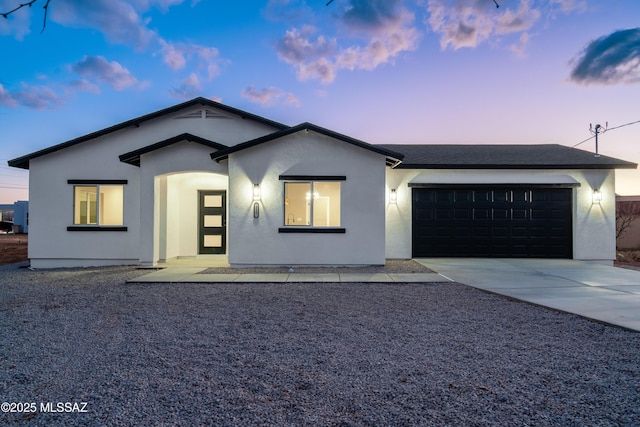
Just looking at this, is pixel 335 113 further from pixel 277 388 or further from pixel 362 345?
pixel 277 388

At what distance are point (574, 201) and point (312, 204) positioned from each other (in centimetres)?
910

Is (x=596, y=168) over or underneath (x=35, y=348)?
over

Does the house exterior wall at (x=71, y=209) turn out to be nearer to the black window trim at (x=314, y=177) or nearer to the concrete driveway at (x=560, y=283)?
the black window trim at (x=314, y=177)

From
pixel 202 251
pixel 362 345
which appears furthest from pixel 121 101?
pixel 362 345

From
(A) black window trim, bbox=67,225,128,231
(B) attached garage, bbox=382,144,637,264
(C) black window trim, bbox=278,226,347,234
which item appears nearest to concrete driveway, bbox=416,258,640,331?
(B) attached garage, bbox=382,144,637,264

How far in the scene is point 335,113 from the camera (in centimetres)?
1617

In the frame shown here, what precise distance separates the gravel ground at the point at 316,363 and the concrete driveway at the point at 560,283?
1.99 feet

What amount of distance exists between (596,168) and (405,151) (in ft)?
21.0

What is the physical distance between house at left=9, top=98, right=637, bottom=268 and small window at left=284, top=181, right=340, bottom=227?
0.03m

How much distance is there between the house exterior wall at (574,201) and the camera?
11664mm

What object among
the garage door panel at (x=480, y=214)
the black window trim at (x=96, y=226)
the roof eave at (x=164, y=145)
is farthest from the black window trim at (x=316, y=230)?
the black window trim at (x=96, y=226)

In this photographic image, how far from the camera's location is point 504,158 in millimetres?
12438

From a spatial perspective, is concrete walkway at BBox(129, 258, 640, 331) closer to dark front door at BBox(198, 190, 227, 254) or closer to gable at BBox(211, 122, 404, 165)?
dark front door at BBox(198, 190, 227, 254)

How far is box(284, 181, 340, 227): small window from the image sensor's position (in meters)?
10.2
